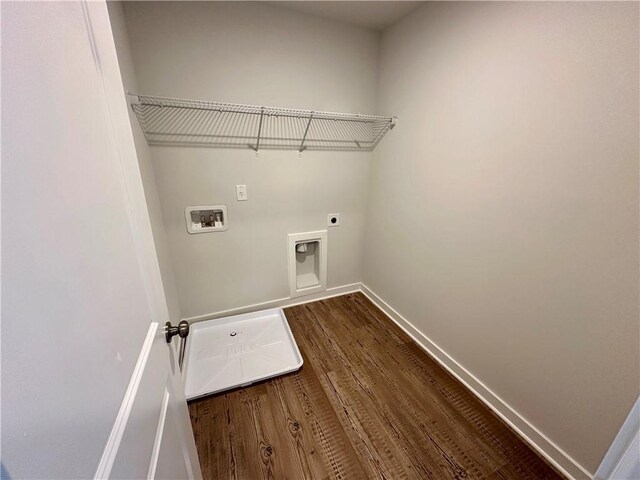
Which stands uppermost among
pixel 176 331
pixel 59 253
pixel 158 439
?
pixel 59 253

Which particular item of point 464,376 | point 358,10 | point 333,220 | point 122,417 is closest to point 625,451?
point 122,417

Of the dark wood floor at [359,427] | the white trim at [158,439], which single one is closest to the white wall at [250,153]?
the dark wood floor at [359,427]

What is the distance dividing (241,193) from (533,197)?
5.96 feet

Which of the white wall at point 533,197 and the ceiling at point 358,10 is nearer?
the white wall at point 533,197

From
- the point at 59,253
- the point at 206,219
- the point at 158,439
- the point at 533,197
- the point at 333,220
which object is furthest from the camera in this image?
the point at 333,220

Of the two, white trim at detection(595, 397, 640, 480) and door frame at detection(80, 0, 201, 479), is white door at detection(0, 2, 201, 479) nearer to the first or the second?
door frame at detection(80, 0, 201, 479)

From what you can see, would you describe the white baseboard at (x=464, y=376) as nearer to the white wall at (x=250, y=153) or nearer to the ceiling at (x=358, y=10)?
the white wall at (x=250, y=153)

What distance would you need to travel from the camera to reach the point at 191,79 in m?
1.57

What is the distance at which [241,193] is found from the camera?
191cm

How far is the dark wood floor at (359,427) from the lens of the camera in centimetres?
117

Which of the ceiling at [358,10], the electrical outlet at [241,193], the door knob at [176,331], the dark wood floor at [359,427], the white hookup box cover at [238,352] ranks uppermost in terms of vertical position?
the ceiling at [358,10]

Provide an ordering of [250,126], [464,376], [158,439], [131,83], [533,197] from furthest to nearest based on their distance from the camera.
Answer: [250,126] → [464,376] → [131,83] → [533,197] → [158,439]

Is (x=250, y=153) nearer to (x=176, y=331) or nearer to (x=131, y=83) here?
(x=131, y=83)

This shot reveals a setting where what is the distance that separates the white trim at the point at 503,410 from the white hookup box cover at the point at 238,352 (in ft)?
3.19
